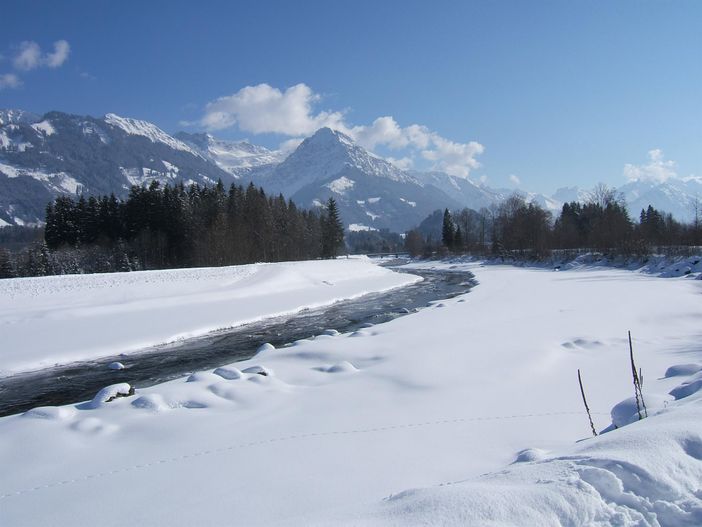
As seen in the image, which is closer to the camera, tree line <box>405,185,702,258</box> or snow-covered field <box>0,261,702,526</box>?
snow-covered field <box>0,261,702,526</box>

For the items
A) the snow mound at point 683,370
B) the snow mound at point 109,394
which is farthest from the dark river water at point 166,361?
the snow mound at point 683,370

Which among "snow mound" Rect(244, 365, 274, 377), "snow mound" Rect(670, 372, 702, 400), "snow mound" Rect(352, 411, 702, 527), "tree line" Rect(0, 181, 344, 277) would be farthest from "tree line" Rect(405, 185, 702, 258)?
"snow mound" Rect(352, 411, 702, 527)

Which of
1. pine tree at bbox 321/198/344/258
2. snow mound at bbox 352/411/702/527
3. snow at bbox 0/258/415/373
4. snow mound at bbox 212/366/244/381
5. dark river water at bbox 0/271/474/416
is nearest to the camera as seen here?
snow mound at bbox 352/411/702/527

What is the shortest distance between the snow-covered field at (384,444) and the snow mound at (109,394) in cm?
7

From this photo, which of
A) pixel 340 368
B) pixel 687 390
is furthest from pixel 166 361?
pixel 687 390

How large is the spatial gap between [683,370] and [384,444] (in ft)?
23.0

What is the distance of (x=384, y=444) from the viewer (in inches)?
241

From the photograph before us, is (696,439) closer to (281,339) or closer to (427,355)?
(427,355)

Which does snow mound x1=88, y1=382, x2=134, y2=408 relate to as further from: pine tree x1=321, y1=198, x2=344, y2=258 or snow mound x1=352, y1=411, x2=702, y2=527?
pine tree x1=321, y1=198, x2=344, y2=258

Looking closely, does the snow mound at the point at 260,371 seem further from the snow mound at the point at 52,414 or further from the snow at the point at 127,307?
Result: the snow at the point at 127,307

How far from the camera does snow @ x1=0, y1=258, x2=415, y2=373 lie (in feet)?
53.4

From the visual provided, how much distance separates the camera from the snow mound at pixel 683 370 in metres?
8.66

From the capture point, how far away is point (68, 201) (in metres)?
53.6

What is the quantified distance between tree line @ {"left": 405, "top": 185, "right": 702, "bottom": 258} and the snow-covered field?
161 ft
